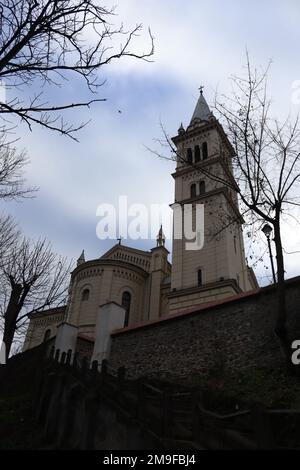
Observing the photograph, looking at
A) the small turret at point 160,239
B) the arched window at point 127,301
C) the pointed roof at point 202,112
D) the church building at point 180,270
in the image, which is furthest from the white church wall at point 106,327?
the pointed roof at point 202,112

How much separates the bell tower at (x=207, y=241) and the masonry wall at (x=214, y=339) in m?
8.12

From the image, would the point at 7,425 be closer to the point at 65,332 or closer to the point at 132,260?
the point at 65,332

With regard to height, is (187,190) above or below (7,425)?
above

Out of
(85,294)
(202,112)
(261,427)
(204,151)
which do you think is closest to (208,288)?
(85,294)

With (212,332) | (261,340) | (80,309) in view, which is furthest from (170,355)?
(80,309)

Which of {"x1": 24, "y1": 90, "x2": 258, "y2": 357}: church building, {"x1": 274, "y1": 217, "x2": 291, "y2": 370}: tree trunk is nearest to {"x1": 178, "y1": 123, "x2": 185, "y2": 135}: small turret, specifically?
{"x1": 24, "y1": 90, "x2": 258, "y2": 357}: church building

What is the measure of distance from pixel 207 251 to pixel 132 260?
9570 millimetres

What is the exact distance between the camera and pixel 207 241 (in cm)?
2600

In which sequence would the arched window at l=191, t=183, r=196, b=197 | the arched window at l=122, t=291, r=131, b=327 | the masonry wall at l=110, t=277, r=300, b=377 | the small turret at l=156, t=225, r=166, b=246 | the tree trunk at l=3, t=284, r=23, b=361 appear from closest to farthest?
the masonry wall at l=110, t=277, r=300, b=377, the tree trunk at l=3, t=284, r=23, b=361, the arched window at l=122, t=291, r=131, b=327, the arched window at l=191, t=183, r=196, b=197, the small turret at l=156, t=225, r=166, b=246

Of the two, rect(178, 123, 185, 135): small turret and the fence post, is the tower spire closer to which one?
rect(178, 123, 185, 135): small turret

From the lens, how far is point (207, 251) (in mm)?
25578

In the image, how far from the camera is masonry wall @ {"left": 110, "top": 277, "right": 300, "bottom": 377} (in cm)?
1047

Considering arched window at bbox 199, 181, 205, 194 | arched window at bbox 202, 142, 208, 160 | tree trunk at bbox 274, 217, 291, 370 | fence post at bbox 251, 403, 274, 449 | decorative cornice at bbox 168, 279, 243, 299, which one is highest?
arched window at bbox 202, 142, 208, 160

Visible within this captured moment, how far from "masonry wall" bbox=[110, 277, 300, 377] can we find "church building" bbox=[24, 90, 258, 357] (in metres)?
8.68
